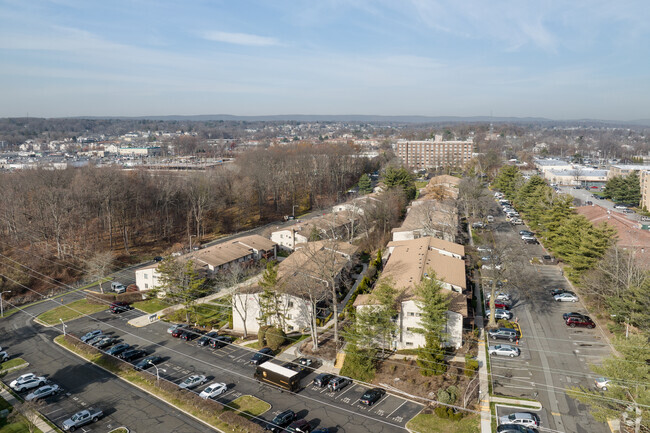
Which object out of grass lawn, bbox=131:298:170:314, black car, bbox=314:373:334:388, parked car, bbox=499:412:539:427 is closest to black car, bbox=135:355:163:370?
grass lawn, bbox=131:298:170:314

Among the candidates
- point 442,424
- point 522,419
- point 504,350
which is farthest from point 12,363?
point 504,350

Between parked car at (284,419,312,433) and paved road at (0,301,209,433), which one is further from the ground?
parked car at (284,419,312,433)

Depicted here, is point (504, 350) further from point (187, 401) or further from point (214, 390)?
point (187, 401)

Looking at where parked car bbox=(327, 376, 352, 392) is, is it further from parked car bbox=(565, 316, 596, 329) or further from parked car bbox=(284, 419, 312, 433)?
parked car bbox=(565, 316, 596, 329)

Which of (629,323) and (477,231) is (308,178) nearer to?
(477,231)

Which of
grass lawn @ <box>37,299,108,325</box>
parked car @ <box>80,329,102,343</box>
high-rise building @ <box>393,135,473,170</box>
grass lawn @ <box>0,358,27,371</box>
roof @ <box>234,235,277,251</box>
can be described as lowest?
grass lawn @ <box>0,358,27,371</box>

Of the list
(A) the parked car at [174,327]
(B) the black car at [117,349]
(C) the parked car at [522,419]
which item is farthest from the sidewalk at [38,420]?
(C) the parked car at [522,419]
